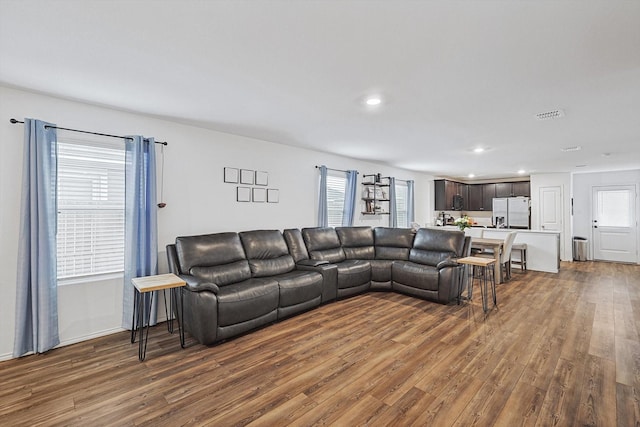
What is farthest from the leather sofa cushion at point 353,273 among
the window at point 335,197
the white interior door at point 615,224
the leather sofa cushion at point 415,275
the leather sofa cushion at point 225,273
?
the white interior door at point 615,224

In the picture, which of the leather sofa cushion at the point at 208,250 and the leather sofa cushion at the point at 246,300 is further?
the leather sofa cushion at the point at 208,250

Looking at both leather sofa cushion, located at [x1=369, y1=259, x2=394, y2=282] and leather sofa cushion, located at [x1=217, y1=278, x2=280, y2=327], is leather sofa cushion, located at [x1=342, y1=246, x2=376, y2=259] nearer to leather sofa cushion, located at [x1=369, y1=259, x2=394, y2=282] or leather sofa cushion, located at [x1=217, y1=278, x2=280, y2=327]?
leather sofa cushion, located at [x1=369, y1=259, x2=394, y2=282]

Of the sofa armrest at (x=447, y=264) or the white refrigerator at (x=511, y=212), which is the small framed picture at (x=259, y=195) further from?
the white refrigerator at (x=511, y=212)

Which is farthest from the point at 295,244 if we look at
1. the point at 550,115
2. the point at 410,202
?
the point at 410,202

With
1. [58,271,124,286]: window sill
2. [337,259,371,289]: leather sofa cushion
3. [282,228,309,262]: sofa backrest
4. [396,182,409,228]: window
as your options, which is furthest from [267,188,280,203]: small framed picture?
[396,182,409,228]: window

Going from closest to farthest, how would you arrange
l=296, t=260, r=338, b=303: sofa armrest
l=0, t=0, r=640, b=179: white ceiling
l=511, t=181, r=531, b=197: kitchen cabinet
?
l=0, t=0, r=640, b=179: white ceiling, l=296, t=260, r=338, b=303: sofa armrest, l=511, t=181, r=531, b=197: kitchen cabinet

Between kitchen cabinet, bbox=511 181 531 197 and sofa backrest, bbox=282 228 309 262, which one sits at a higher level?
kitchen cabinet, bbox=511 181 531 197

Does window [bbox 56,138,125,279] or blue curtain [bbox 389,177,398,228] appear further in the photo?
blue curtain [bbox 389,177,398,228]

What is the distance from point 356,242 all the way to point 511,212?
5905 mm

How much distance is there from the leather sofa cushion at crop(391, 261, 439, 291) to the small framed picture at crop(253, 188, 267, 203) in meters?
2.38

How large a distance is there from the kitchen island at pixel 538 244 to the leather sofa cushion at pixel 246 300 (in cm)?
516

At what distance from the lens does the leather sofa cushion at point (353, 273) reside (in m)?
4.42

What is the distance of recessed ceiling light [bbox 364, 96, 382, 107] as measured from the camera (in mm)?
2912

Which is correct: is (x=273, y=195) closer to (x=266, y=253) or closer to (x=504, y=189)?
(x=266, y=253)
